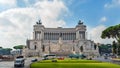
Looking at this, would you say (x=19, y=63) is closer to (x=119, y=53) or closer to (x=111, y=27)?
(x=111, y=27)

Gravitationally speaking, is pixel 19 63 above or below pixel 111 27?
below

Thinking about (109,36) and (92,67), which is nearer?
(92,67)

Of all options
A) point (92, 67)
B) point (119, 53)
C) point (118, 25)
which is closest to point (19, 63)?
point (92, 67)

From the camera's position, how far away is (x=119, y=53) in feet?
387

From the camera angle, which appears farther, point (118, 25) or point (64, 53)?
point (64, 53)

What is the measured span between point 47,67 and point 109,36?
72.4 m

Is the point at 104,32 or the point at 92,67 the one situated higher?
the point at 104,32

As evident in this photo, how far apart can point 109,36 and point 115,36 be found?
3206mm

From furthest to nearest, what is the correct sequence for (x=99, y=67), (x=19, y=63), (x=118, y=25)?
(x=118, y=25), (x=19, y=63), (x=99, y=67)

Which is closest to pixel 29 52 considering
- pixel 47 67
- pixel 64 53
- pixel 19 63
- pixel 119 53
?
pixel 64 53

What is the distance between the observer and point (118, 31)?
349ft

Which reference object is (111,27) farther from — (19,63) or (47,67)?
(47,67)

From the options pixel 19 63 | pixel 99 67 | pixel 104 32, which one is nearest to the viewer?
pixel 99 67

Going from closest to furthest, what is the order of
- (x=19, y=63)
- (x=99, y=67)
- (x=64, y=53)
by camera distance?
1. (x=99, y=67)
2. (x=19, y=63)
3. (x=64, y=53)
